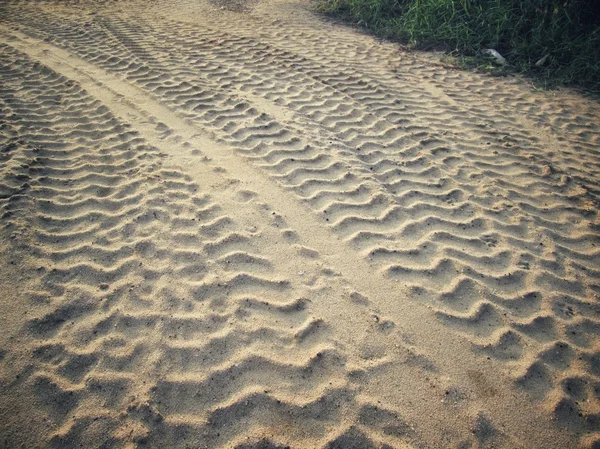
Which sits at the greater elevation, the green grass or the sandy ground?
the green grass

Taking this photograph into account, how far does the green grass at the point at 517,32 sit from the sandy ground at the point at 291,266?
1334 millimetres

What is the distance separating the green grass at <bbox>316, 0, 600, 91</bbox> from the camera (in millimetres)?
5773

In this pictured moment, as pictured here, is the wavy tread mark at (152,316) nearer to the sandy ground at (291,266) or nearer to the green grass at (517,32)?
the sandy ground at (291,266)

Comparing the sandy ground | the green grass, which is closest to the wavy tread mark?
the sandy ground

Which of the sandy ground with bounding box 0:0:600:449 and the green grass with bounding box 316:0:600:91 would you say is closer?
the sandy ground with bounding box 0:0:600:449

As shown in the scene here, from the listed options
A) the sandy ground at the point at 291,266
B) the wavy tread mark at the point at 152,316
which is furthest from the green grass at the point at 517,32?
the wavy tread mark at the point at 152,316

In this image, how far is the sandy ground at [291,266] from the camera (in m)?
1.91

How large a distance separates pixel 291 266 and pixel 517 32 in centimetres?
691

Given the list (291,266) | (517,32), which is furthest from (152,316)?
(517,32)

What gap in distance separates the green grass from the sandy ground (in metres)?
1.33

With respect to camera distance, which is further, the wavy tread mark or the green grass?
the green grass

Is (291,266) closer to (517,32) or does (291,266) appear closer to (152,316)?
(152,316)

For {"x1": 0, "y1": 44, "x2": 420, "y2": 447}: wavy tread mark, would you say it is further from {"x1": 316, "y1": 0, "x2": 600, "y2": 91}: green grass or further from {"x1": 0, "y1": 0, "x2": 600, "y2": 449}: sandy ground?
{"x1": 316, "y1": 0, "x2": 600, "y2": 91}: green grass

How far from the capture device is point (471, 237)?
117 inches
